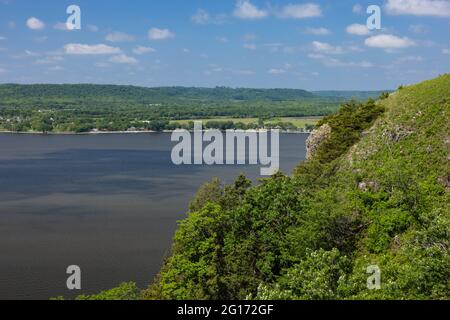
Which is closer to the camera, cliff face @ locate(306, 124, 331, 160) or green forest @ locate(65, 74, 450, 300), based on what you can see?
green forest @ locate(65, 74, 450, 300)

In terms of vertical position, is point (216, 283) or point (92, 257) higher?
point (216, 283)

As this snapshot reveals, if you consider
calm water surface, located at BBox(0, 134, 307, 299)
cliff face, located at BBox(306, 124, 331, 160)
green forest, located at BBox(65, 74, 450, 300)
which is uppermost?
cliff face, located at BBox(306, 124, 331, 160)

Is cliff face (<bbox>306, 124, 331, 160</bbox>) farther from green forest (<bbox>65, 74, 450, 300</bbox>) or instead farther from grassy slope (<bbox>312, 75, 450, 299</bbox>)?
green forest (<bbox>65, 74, 450, 300</bbox>)

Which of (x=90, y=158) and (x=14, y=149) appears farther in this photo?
(x=14, y=149)

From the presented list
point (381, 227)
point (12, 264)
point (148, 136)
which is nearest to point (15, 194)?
point (12, 264)

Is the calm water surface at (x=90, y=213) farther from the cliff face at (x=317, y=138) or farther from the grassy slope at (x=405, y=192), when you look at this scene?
the grassy slope at (x=405, y=192)

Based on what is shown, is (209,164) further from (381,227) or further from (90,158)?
(381,227)

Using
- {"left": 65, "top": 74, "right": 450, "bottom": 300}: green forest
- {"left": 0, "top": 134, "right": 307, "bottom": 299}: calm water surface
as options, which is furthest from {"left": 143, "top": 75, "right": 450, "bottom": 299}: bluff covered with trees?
{"left": 0, "top": 134, "right": 307, "bottom": 299}: calm water surface
